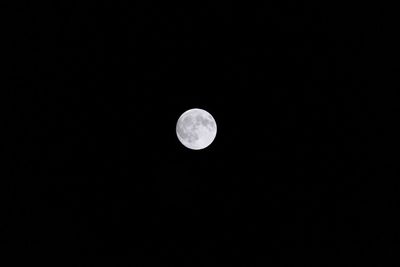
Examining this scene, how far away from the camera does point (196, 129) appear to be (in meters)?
4.47

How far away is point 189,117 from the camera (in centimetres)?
454

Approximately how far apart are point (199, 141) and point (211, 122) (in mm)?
400

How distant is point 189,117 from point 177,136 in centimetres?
40

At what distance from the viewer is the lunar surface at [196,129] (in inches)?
176

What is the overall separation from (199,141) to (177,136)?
1.36 ft

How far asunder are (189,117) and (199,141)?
45 centimetres

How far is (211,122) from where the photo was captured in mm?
4590

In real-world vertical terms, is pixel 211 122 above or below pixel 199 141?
above

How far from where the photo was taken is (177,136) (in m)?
4.62

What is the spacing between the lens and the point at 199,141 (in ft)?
14.7

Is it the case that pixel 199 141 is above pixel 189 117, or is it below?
below

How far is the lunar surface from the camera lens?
4469mm
